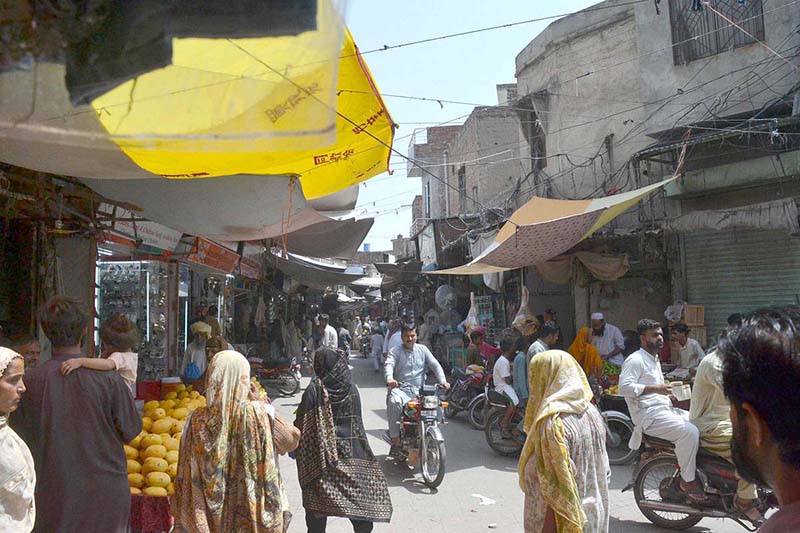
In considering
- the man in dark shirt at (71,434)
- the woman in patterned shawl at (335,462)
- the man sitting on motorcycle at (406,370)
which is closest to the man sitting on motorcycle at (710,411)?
the woman in patterned shawl at (335,462)

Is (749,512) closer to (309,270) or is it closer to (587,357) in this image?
(587,357)

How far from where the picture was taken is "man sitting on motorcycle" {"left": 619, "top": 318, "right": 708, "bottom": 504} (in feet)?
16.9

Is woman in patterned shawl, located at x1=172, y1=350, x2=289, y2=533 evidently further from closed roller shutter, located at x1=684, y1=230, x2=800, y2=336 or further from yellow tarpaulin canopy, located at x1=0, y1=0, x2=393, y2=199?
closed roller shutter, located at x1=684, y1=230, x2=800, y2=336

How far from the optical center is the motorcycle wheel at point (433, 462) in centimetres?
680

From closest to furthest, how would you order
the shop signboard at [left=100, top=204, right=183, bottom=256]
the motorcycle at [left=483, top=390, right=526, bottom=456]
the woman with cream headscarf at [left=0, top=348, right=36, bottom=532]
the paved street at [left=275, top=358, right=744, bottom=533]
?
the woman with cream headscarf at [left=0, top=348, right=36, bottom=532], the paved street at [left=275, top=358, right=744, bottom=533], the shop signboard at [left=100, top=204, right=183, bottom=256], the motorcycle at [left=483, top=390, right=526, bottom=456]

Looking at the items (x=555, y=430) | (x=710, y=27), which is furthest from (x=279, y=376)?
(x=555, y=430)

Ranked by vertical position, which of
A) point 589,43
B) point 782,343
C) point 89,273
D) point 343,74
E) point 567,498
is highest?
point 589,43

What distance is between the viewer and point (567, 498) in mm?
3156

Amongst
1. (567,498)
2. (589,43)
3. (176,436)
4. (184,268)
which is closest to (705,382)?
(567,498)

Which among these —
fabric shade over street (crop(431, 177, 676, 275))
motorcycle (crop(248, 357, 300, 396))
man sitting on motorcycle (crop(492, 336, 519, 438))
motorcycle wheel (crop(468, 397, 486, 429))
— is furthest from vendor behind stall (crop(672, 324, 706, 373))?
motorcycle (crop(248, 357, 300, 396))

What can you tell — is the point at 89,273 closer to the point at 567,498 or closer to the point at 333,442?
the point at 333,442

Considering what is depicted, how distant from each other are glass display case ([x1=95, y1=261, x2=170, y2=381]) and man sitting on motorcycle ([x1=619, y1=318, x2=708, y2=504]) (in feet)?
19.6

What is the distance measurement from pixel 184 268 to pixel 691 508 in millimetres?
7845

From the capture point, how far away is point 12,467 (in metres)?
2.59
